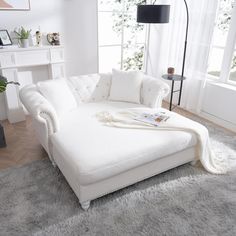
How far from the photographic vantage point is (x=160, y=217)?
77.6 inches

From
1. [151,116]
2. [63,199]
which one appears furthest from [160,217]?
[151,116]

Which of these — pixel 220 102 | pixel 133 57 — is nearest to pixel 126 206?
pixel 220 102

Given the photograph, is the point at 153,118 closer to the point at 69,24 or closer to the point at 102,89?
the point at 102,89

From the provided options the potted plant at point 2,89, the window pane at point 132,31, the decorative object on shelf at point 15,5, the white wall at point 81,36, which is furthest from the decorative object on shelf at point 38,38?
the window pane at point 132,31

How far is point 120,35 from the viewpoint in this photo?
15.0ft

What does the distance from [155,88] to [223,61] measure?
1297mm

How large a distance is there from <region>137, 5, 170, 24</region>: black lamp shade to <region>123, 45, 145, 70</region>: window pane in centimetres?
159

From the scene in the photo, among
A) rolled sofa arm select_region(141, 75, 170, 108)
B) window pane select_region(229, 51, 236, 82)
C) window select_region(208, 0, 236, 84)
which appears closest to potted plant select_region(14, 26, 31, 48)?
rolled sofa arm select_region(141, 75, 170, 108)

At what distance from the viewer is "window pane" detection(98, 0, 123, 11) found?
415cm

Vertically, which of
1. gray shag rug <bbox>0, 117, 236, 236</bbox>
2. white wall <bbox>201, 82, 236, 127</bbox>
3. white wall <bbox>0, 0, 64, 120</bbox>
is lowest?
gray shag rug <bbox>0, 117, 236, 236</bbox>

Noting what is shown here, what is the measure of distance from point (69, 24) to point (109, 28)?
843mm

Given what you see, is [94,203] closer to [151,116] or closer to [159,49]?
[151,116]

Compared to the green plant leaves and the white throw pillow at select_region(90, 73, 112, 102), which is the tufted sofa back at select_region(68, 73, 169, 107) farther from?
the green plant leaves

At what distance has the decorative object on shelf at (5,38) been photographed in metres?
3.29
